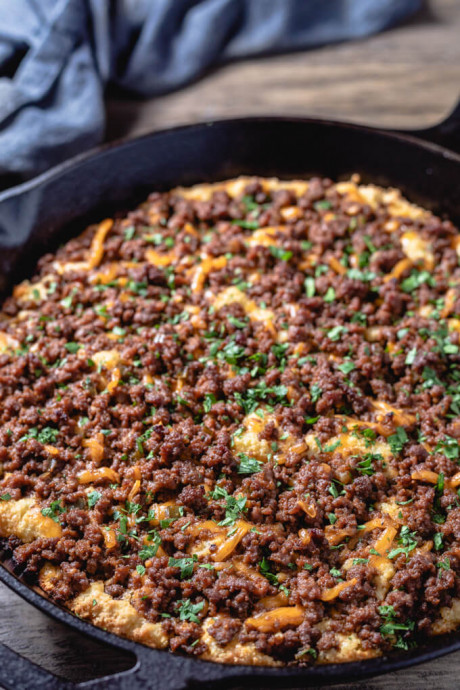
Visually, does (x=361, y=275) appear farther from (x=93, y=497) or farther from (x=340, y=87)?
(x=340, y=87)

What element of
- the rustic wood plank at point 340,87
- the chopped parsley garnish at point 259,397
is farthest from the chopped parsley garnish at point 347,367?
the rustic wood plank at point 340,87

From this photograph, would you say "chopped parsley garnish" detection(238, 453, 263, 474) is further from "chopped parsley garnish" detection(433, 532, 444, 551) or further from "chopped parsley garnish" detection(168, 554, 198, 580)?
"chopped parsley garnish" detection(433, 532, 444, 551)

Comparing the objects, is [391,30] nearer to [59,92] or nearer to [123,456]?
[59,92]

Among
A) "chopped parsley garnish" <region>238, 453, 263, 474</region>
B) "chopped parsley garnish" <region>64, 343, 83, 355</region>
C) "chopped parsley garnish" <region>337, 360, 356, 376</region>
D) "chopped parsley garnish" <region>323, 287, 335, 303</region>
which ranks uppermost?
"chopped parsley garnish" <region>64, 343, 83, 355</region>

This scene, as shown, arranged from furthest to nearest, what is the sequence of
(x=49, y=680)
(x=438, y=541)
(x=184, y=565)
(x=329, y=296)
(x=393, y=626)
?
1. (x=329, y=296)
2. (x=438, y=541)
3. (x=184, y=565)
4. (x=393, y=626)
5. (x=49, y=680)

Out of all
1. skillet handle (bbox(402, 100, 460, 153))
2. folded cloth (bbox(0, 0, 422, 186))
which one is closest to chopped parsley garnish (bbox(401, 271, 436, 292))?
skillet handle (bbox(402, 100, 460, 153))

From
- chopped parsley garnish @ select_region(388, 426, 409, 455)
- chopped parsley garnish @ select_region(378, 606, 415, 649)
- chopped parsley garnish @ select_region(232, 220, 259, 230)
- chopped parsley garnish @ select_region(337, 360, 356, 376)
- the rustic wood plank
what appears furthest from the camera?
the rustic wood plank

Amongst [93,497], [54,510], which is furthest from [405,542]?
[54,510]

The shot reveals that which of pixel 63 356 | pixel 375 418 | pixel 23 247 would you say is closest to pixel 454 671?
pixel 375 418
